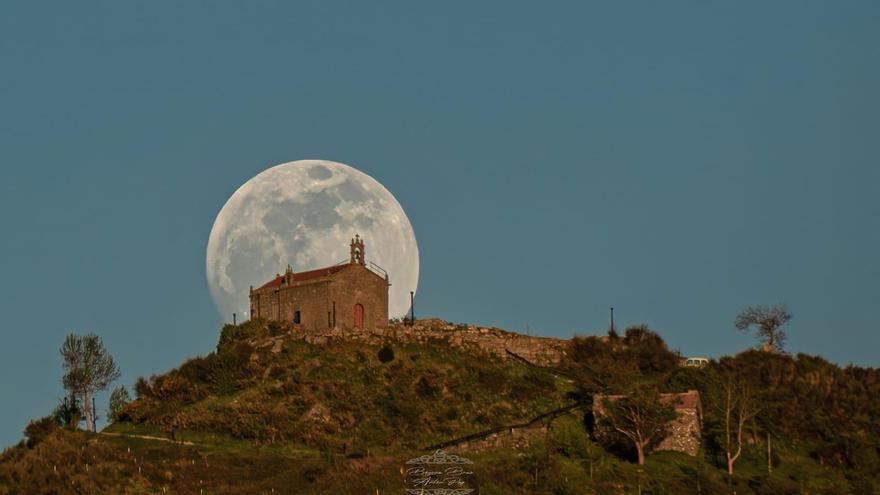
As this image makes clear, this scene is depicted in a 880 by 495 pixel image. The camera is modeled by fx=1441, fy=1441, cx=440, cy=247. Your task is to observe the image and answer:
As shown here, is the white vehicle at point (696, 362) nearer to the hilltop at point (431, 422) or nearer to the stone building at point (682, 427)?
the hilltop at point (431, 422)

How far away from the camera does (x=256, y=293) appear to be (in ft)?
343

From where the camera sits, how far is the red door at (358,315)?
102m

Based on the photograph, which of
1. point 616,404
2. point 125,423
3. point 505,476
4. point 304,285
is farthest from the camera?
point 304,285

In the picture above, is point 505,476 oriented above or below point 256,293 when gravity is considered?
below

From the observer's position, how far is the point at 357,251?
104 m

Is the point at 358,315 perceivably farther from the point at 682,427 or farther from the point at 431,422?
the point at 682,427

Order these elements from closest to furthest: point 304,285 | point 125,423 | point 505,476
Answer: point 505,476 → point 125,423 → point 304,285

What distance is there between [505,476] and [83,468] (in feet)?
74.2

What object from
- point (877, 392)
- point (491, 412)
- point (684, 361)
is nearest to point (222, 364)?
point (491, 412)

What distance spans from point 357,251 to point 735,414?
30.5 metres

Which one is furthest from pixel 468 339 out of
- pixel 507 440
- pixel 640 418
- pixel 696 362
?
pixel 640 418

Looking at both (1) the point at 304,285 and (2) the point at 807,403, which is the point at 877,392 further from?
(1) the point at 304,285

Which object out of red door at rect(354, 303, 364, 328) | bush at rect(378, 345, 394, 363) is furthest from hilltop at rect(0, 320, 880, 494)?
red door at rect(354, 303, 364, 328)

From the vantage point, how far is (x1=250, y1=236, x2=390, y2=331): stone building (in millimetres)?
101188
